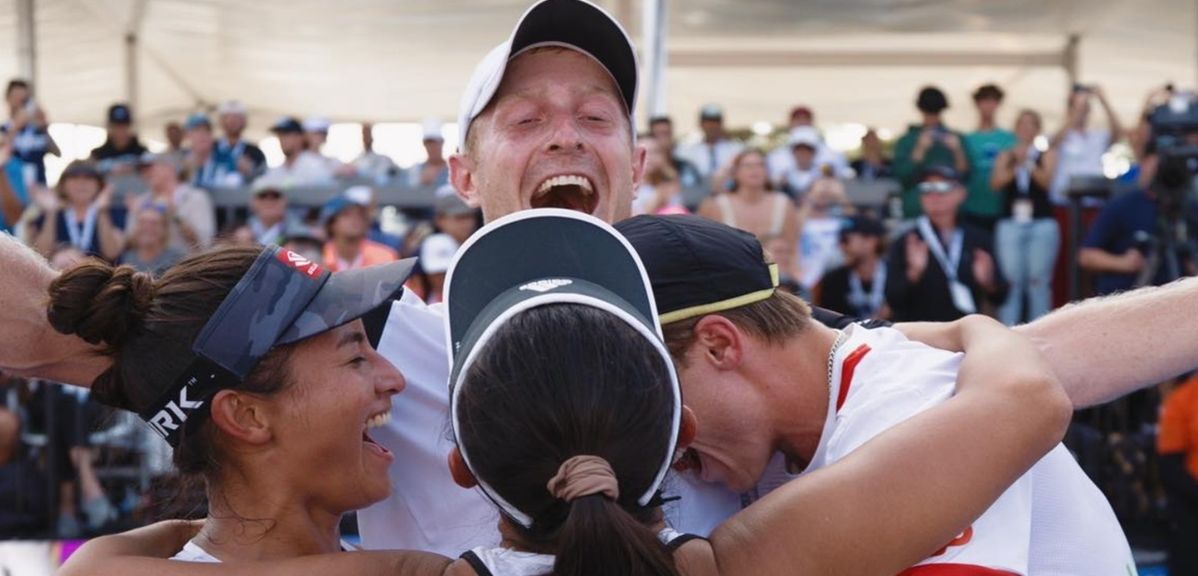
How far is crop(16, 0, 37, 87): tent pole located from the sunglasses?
998 cm

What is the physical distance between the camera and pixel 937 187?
909cm

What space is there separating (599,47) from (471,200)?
0.47 meters

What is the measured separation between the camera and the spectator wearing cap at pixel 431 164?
1122 cm

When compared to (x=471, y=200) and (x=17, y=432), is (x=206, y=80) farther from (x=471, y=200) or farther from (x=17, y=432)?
(x=471, y=200)

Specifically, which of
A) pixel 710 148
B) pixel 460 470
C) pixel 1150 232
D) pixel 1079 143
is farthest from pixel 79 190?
pixel 460 470

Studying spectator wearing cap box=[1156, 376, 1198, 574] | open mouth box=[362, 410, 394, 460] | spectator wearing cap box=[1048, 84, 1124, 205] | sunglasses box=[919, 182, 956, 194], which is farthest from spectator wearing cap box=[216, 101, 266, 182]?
open mouth box=[362, 410, 394, 460]

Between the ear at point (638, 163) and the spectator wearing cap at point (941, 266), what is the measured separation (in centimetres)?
533

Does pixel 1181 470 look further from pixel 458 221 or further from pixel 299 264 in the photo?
pixel 299 264

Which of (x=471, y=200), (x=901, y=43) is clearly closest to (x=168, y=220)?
(x=471, y=200)

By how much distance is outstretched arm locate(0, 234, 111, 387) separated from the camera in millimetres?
2590

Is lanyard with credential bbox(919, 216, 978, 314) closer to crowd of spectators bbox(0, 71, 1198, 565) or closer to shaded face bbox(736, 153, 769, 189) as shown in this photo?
crowd of spectators bbox(0, 71, 1198, 565)

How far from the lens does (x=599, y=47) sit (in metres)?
3.22

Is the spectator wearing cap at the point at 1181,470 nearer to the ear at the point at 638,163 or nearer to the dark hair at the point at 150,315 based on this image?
the ear at the point at 638,163

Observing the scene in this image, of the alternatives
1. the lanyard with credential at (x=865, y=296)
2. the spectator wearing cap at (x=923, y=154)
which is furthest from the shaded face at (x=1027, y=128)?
the lanyard with credential at (x=865, y=296)
